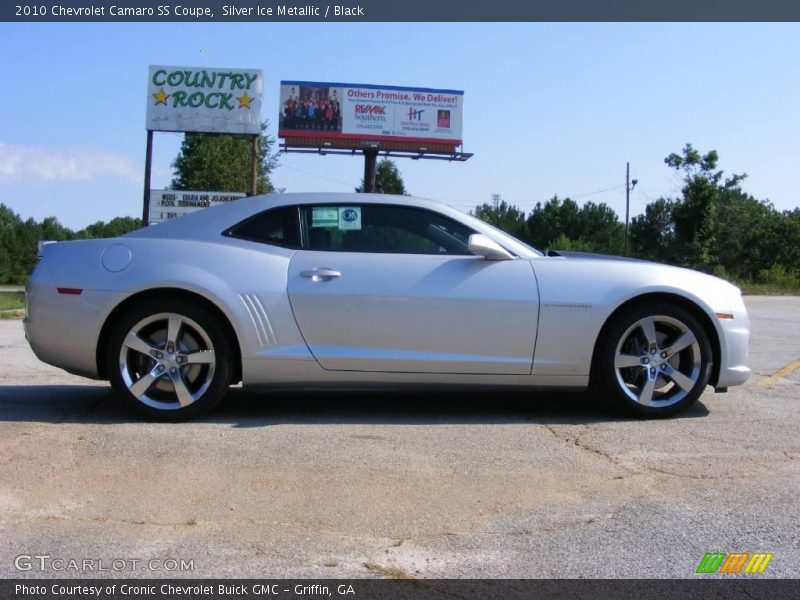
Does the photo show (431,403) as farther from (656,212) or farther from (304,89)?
(656,212)

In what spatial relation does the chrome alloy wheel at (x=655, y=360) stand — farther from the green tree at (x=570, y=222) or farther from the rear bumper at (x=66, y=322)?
the green tree at (x=570, y=222)

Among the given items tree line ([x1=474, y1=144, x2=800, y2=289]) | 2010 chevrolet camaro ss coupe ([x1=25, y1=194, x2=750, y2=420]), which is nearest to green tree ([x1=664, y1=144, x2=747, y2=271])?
tree line ([x1=474, y1=144, x2=800, y2=289])

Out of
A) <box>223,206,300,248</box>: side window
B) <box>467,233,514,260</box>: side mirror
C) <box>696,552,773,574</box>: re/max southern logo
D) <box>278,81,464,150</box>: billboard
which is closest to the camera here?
<box>696,552,773,574</box>: re/max southern logo

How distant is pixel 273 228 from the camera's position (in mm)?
5066

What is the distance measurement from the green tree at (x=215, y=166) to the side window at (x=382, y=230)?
1398 inches

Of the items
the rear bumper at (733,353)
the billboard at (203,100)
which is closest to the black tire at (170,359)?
the rear bumper at (733,353)

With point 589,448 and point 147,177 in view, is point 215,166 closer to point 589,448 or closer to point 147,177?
point 147,177

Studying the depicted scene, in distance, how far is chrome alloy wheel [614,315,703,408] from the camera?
4.95 meters

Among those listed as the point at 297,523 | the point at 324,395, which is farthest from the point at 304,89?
the point at 297,523

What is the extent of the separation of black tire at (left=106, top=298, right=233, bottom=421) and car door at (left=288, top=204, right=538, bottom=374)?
54 centimetres

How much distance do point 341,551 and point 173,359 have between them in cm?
225

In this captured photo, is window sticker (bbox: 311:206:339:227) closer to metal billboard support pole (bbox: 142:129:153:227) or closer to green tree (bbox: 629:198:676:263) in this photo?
metal billboard support pole (bbox: 142:129:153:227)

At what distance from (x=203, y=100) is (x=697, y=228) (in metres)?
24.1

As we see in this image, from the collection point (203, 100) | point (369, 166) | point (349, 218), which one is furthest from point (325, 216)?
point (369, 166)
